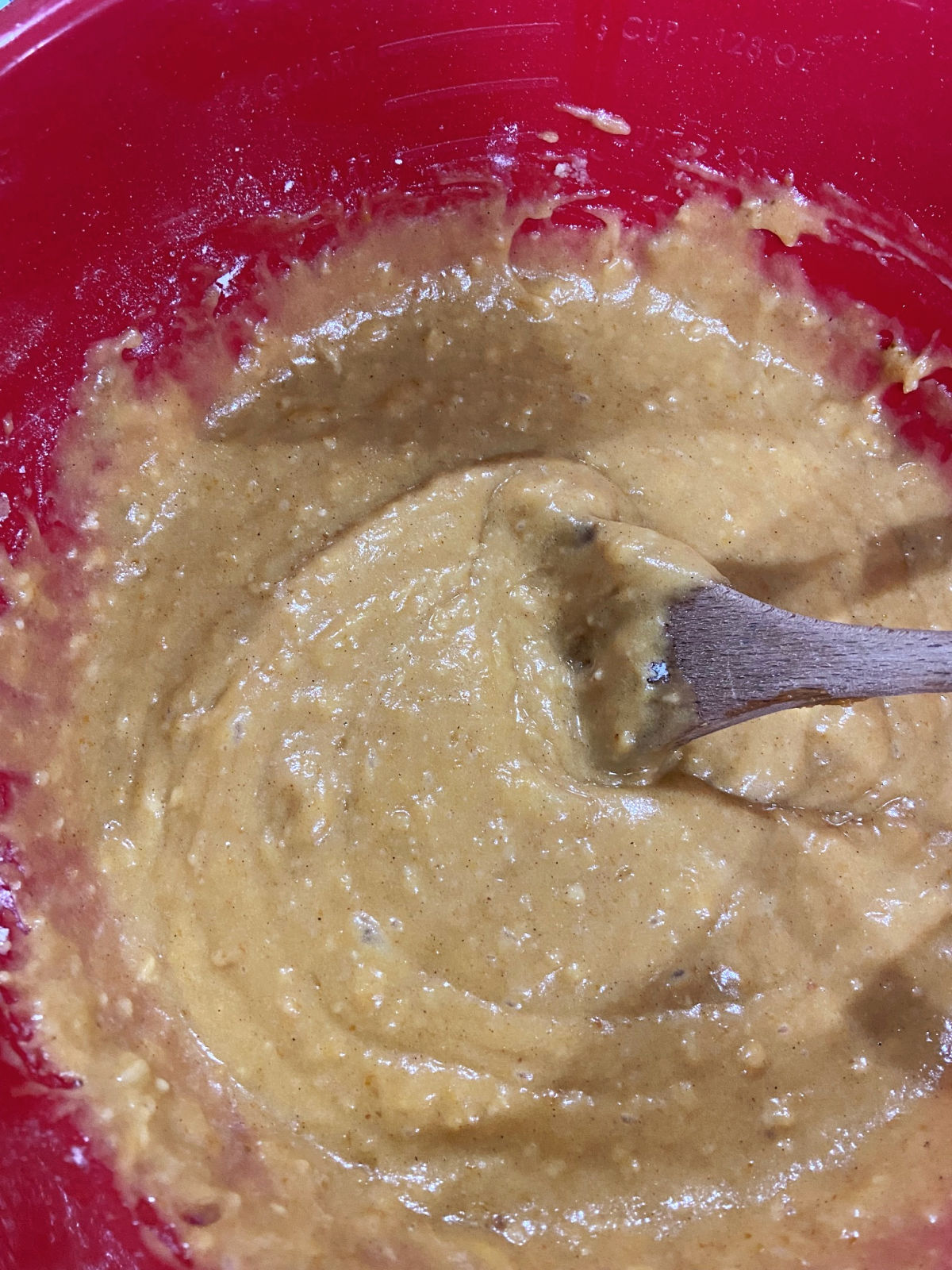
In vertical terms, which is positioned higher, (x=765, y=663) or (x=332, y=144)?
(x=332, y=144)

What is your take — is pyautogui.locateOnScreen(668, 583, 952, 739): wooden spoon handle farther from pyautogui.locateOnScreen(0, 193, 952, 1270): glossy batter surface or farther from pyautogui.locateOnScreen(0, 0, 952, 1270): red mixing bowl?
pyautogui.locateOnScreen(0, 0, 952, 1270): red mixing bowl

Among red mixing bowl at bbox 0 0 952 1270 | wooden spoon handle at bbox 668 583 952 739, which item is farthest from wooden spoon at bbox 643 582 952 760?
red mixing bowl at bbox 0 0 952 1270

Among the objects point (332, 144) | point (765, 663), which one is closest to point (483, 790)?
point (765, 663)

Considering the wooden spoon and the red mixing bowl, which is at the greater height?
the red mixing bowl

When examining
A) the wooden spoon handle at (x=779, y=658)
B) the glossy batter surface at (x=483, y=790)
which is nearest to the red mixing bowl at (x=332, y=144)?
the glossy batter surface at (x=483, y=790)

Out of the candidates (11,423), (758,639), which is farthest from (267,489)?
(758,639)

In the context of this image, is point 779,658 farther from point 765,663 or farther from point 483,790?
point 483,790
